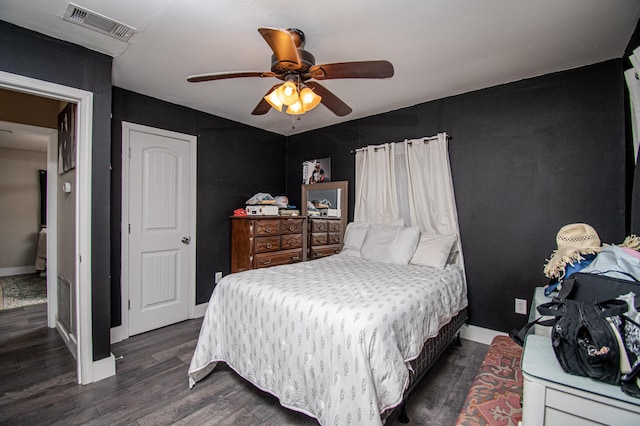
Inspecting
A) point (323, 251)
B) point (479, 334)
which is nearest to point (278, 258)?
point (323, 251)

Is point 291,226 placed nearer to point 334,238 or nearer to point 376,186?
point 334,238

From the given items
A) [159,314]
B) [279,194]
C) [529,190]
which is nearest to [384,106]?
[529,190]

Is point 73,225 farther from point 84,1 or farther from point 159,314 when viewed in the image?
point 84,1

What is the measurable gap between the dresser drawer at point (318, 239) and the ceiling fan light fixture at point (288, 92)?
7.85 feet

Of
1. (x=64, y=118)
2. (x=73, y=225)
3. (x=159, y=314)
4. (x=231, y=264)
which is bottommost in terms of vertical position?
(x=159, y=314)

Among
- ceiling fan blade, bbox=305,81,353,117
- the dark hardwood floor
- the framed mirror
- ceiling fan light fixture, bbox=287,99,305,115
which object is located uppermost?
ceiling fan blade, bbox=305,81,353,117

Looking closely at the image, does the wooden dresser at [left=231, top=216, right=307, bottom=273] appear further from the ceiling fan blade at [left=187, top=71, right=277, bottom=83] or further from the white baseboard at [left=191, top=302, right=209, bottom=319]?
the ceiling fan blade at [left=187, top=71, right=277, bottom=83]

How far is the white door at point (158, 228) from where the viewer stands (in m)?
2.98

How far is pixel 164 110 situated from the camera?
3.16 metres

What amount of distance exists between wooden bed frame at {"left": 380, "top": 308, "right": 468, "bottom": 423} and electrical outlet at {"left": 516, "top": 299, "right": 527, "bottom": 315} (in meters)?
0.46

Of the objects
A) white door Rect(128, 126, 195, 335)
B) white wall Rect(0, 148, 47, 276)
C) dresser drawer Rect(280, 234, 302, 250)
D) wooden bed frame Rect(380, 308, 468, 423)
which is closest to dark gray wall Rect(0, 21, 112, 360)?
white door Rect(128, 126, 195, 335)

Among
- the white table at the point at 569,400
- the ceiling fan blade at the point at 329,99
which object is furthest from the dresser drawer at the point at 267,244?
the white table at the point at 569,400

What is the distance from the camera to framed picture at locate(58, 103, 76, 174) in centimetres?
235

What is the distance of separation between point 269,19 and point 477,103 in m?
2.17
